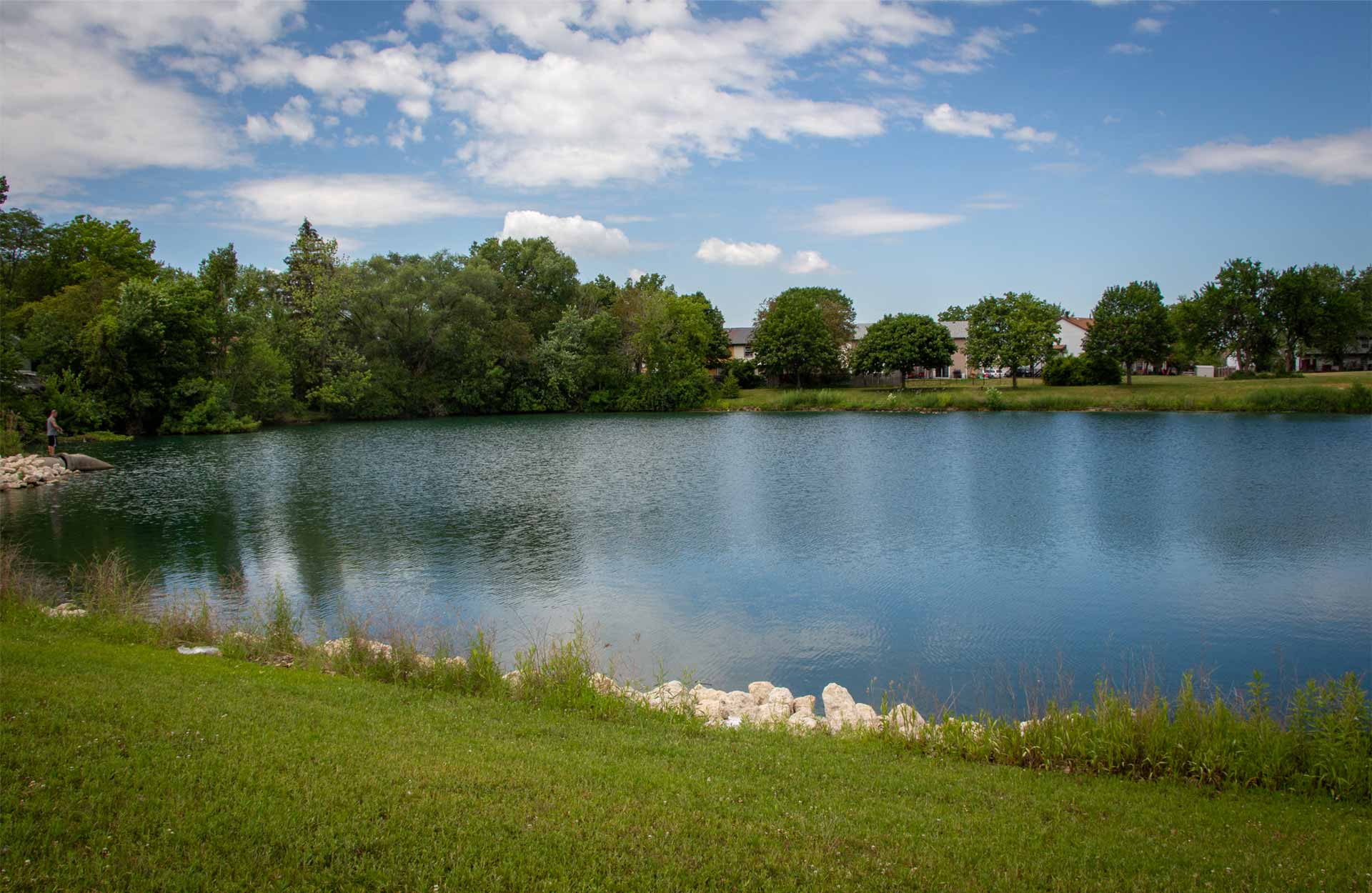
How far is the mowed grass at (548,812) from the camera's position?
4754mm

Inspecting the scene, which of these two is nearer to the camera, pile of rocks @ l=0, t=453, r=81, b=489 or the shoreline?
the shoreline

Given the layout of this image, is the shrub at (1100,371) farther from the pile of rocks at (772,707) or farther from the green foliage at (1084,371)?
the pile of rocks at (772,707)

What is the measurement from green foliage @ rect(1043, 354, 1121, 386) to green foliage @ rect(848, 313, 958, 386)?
9.97 metres

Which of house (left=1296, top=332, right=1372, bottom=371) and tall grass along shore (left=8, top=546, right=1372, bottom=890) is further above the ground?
house (left=1296, top=332, right=1372, bottom=371)

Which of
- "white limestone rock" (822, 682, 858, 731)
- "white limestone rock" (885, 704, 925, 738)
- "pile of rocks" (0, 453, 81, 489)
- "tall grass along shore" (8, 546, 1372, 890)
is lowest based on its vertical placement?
"white limestone rock" (822, 682, 858, 731)

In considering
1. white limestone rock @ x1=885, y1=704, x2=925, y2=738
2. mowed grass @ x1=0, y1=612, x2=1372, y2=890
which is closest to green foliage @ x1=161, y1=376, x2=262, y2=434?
mowed grass @ x1=0, y1=612, x2=1372, y2=890

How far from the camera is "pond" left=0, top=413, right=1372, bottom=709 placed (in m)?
12.8

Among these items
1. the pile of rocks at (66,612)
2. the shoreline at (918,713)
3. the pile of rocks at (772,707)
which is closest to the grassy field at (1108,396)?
the shoreline at (918,713)

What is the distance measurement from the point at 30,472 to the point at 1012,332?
72.6 metres

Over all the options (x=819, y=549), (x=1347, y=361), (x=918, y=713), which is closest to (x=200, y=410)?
(x=819, y=549)

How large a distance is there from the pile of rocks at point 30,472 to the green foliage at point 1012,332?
70720 millimetres

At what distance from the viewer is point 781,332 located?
80.9 m

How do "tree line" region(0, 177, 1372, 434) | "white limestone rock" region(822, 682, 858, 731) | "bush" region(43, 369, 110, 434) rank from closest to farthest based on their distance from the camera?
"white limestone rock" region(822, 682, 858, 731), "bush" region(43, 369, 110, 434), "tree line" region(0, 177, 1372, 434)

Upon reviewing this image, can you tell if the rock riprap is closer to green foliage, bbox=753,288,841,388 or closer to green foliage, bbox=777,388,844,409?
green foliage, bbox=777,388,844,409
